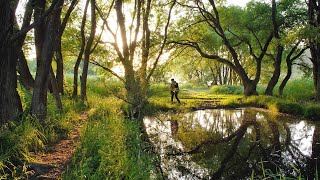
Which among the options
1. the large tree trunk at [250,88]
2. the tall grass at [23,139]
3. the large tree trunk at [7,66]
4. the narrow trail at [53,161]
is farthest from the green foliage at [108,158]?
the large tree trunk at [250,88]

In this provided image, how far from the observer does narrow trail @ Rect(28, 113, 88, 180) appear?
518 centimetres

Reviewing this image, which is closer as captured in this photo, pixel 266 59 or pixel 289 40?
pixel 289 40

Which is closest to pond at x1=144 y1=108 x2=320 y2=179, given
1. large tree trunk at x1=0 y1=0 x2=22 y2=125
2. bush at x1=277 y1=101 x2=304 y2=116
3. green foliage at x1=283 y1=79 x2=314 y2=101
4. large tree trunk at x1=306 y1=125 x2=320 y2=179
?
large tree trunk at x1=306 y1=125 x2=320 y2=179

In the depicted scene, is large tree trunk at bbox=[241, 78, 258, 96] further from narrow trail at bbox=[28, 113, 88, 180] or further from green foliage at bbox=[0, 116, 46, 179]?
green foliage at bbox=[0, 116, 46, 179]

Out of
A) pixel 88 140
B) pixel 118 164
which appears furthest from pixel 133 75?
pixel 118 164

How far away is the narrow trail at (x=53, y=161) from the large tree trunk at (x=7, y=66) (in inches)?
54.7

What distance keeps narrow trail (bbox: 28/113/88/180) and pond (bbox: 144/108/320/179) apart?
2206 mm

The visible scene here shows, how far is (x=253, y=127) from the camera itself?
42.0 feet

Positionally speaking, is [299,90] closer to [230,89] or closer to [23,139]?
[230,89]

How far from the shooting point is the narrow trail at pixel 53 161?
518 centimetres

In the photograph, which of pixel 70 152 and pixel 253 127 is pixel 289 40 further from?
pixel 70 152

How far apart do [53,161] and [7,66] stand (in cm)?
291

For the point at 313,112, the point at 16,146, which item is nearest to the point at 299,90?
the point at 313,112

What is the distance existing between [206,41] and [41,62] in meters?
19.0
